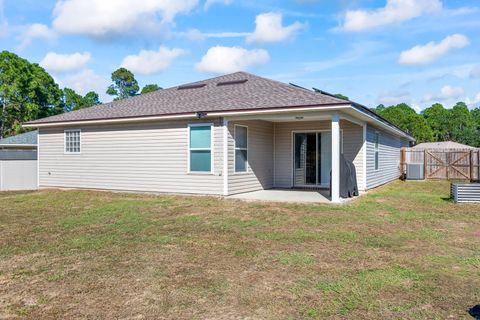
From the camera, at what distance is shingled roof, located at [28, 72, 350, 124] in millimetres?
11641

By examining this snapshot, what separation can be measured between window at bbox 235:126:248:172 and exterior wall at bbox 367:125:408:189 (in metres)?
4.72

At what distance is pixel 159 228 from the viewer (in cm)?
761

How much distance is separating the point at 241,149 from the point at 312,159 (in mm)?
3460

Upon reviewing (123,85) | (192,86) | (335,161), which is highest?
(123,85)

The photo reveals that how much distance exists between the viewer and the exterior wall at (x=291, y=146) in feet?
46.4

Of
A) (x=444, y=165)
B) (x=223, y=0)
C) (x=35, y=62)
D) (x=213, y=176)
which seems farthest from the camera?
(x=35, y=62)

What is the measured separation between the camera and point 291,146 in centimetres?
1507

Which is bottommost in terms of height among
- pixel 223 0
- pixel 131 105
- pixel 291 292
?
pixel 291 292

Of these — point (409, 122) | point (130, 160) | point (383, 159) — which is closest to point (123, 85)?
point (409, 122)

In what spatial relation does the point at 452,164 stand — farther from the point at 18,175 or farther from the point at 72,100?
the point at 72,100

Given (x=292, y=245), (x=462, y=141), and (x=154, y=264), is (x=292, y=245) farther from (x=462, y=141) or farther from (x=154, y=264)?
(x=462, y=141)

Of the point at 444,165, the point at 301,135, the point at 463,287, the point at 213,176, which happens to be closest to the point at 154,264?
the point at 463,287

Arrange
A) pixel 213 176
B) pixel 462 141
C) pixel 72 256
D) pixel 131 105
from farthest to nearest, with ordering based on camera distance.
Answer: pixel 462 141, pixel 131 105, pixel 213 176, pixel 72 256

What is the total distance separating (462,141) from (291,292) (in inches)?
2606
